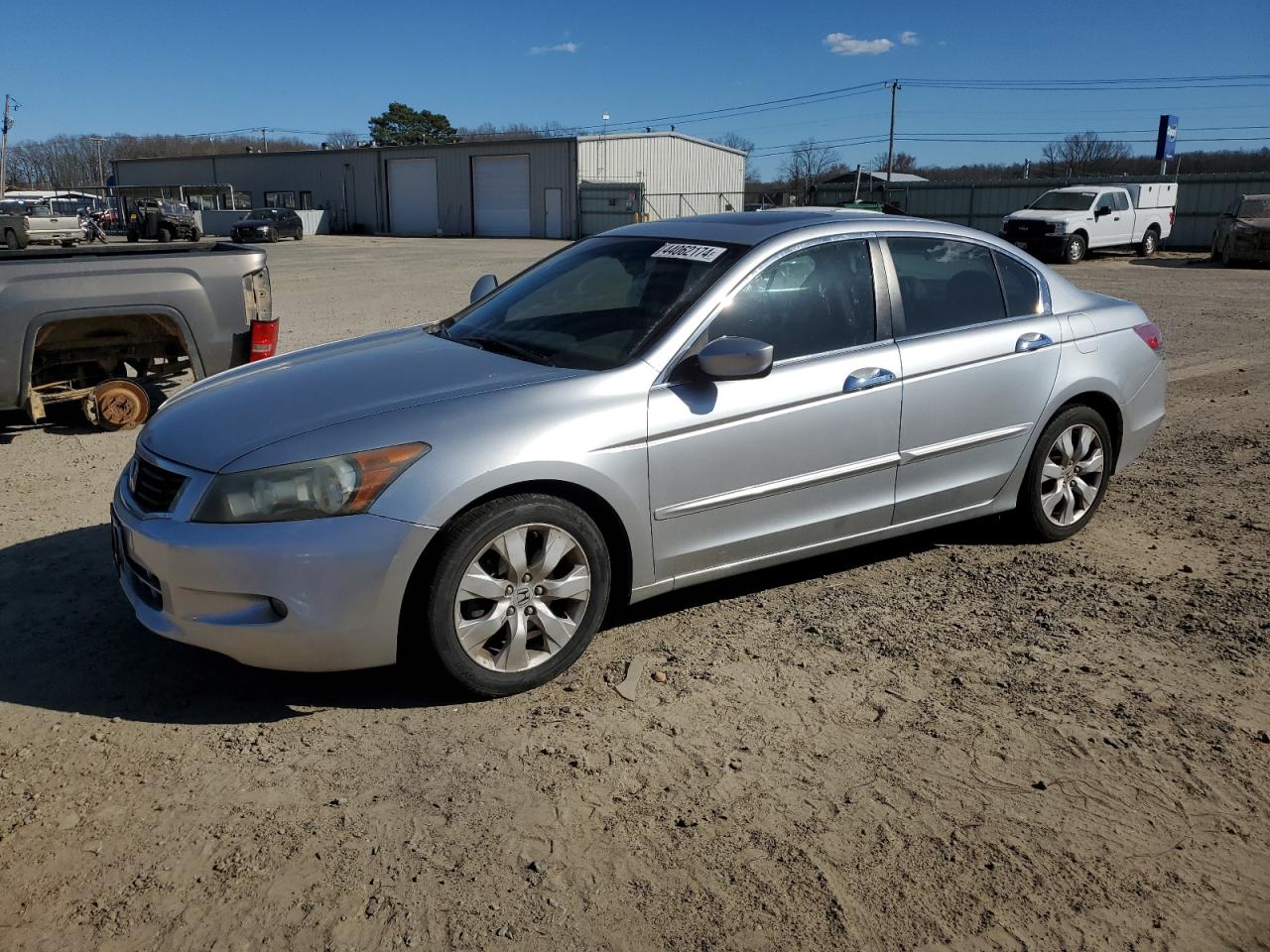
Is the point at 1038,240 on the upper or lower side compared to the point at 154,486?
upper

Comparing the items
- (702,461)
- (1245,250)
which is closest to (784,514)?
(702,461)

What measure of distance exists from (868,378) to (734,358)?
828 mm

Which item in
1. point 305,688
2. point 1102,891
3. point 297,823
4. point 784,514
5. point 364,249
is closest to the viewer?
point 1102,891

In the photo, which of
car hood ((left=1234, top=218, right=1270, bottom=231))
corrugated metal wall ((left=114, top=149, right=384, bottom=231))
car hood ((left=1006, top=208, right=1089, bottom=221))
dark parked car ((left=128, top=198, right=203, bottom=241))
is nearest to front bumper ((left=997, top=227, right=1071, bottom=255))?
car hood ((left=1006, top=208, right=1089, bottom=221))

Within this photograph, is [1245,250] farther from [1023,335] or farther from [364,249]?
[364,249]

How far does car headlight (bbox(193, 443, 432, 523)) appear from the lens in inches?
133

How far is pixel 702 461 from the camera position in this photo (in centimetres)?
399

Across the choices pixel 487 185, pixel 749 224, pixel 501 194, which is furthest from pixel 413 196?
pixel 749 224

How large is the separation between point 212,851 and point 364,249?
35.9m

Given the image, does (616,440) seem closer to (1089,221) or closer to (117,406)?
(117,406)

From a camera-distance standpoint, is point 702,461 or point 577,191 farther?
point 577,191

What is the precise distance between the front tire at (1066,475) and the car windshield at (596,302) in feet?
6.51

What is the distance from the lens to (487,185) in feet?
166

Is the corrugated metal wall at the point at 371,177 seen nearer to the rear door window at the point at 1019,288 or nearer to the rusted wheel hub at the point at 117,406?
the rusted wheel hub at the point at 117,406
